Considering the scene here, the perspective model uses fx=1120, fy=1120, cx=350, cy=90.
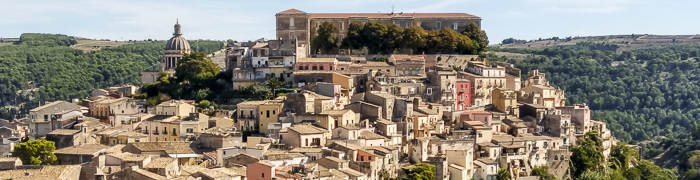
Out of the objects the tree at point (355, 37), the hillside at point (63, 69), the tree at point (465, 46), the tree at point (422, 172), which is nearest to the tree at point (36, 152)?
the tree at point (422, 172)

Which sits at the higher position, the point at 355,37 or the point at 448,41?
the point at 355,37

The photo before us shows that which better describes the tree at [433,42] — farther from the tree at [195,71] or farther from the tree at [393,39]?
the tree at [195,71]

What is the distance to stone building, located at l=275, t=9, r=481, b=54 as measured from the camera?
7750cm

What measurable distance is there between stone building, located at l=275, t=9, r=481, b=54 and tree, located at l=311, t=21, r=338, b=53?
2.17 feet

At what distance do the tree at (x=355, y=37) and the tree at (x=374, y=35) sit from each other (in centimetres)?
31

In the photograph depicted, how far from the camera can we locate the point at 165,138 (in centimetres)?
6047

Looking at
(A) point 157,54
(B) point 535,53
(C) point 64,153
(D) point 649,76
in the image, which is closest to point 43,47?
(A) point 157,54

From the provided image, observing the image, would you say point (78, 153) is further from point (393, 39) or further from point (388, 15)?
point (388, 15)

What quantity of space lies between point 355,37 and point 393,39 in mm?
2625

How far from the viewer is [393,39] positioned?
252ft

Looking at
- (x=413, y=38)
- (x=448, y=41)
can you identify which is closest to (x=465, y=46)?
(x=448, y=41)

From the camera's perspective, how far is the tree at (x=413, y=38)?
7669cm

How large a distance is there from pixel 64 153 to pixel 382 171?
15.4 m

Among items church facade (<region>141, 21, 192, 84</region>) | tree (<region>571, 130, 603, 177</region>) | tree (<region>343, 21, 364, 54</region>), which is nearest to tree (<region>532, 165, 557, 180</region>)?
tree (<region>571, 130, 603, 177</region>)
